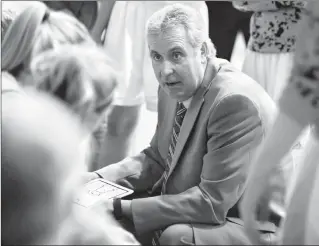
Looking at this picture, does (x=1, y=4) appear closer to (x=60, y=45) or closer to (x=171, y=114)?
(x=60, y=45)

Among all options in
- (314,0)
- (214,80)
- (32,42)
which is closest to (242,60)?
(214,80)

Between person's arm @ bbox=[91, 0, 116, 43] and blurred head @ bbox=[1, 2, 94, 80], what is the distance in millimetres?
43

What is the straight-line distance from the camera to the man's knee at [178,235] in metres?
0.86

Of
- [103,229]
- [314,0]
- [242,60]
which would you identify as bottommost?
[103,229]

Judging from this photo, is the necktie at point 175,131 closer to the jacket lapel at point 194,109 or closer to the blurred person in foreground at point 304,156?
the jacket lapel at point 194,109

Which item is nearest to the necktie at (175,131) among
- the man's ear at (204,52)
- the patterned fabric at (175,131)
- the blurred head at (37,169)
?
the patterned fabric at (175,131)

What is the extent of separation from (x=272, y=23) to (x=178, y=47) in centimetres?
19

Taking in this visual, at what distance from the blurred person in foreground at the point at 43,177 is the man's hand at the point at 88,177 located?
0.18 ft

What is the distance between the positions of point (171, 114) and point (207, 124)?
0.38ft

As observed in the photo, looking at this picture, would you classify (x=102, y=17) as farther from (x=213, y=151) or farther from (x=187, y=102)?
(x=213, y=151)

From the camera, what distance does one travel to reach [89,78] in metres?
0.84

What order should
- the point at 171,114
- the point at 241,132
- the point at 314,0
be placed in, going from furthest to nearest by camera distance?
the point at 171,114, the point at 241,132, the point at 314,0

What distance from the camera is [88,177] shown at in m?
0.95

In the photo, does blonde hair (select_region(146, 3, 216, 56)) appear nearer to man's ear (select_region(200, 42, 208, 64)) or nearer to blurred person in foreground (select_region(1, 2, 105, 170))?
man's ear (select_region(200, 42, 208, 64))
